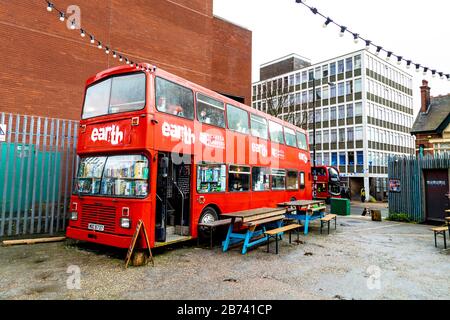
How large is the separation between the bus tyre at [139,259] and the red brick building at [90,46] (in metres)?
12.3

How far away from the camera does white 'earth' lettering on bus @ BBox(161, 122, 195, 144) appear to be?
23.6 ft

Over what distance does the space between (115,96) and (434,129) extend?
72.4 feet

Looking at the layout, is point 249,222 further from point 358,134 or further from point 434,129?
point 358,134

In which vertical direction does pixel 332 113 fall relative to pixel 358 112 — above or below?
above

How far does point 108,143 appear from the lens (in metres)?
7.18

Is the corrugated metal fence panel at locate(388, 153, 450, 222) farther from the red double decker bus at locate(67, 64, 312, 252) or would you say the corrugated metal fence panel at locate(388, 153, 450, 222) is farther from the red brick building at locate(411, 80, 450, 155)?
the red double decker bus at locate(67, 64, 312, 252)

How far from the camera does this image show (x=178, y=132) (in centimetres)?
761

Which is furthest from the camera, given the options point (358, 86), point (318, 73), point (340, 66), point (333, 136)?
point (318, 73)

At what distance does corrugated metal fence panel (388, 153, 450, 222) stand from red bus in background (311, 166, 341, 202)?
40.1 ft

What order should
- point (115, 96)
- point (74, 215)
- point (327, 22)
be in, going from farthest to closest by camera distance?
point (74, 215) < point (115, 96) < point (327, 22)

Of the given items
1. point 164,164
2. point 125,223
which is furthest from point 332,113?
point 125,223

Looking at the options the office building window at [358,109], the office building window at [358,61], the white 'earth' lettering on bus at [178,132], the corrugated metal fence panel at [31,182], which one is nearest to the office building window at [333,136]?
the office building window at [358,109]

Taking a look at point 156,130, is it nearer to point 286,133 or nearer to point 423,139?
point 286,133

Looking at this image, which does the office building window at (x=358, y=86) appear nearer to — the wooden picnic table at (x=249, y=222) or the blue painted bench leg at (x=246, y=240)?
the wooden picnic table at (x=249, y=222)
